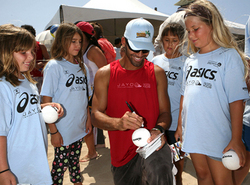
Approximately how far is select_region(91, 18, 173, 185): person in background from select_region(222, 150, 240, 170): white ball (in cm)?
46

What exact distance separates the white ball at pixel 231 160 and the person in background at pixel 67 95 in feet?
5.12

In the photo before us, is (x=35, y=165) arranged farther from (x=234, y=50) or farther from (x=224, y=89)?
(x=234, y=50)

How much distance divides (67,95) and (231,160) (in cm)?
171

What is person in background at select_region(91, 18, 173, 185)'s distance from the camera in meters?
1.89

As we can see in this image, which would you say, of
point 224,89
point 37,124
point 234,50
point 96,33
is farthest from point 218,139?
point 96,33

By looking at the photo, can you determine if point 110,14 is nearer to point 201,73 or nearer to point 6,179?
point 201,73

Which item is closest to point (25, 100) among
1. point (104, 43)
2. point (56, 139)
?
point (56, 139)

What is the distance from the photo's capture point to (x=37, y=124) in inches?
64.6

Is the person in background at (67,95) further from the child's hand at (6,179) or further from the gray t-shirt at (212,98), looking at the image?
the gray t-shirt at (212,98)

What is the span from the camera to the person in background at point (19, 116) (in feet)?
4.80

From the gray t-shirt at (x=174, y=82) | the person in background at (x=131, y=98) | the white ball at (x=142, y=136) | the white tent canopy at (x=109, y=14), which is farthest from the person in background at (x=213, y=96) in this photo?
the white tent canopy at (x=109, y=14)

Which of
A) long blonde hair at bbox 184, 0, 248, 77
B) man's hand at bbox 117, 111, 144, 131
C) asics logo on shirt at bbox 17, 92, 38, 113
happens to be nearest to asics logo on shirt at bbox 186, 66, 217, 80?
long blonde hair at bbox 184, 0, 248, 77

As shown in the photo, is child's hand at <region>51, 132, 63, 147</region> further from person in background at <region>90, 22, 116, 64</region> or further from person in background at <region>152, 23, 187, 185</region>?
person in background at <region>90, 22, 116, 64</region>

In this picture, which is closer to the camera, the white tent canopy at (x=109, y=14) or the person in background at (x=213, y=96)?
the person in background at (x=213, y=96)
